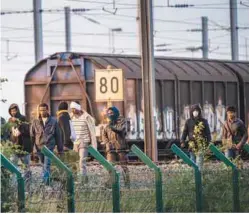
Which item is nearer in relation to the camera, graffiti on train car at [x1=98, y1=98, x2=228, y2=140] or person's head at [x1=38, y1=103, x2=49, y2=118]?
person's head at [x1=38, y1=103, x2=49, y2=118]

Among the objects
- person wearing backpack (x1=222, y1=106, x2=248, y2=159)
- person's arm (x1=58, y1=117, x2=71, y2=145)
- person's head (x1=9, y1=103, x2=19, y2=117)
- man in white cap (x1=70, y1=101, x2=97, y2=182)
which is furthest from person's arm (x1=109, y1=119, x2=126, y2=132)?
person's arm (x1=58, y1=117, x2=71, y2=145)

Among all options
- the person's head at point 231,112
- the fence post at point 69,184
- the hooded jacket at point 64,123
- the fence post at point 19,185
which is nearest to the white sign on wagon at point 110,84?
the hooded jacket at point 64,123

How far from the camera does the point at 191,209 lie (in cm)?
1341

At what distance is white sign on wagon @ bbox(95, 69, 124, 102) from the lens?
1986 cm

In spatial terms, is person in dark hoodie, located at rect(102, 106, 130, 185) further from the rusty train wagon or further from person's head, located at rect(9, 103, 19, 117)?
the rusty train wagon

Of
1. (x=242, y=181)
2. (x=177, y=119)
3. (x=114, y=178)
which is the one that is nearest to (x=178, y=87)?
(x=177, y=119)

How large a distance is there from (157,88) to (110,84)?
9428mm

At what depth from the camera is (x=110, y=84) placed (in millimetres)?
20016

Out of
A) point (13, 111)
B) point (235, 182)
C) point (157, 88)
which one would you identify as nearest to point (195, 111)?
point (13, 111)

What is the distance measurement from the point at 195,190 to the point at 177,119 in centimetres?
1663

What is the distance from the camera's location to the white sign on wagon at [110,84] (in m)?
19.9

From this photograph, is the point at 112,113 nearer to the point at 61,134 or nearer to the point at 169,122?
the point at 61,134

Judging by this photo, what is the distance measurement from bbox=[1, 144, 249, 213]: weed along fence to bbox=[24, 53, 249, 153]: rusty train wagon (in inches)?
529

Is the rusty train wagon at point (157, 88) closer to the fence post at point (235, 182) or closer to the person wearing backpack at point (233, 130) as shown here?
the person wearing backpack at point (233, 130)
